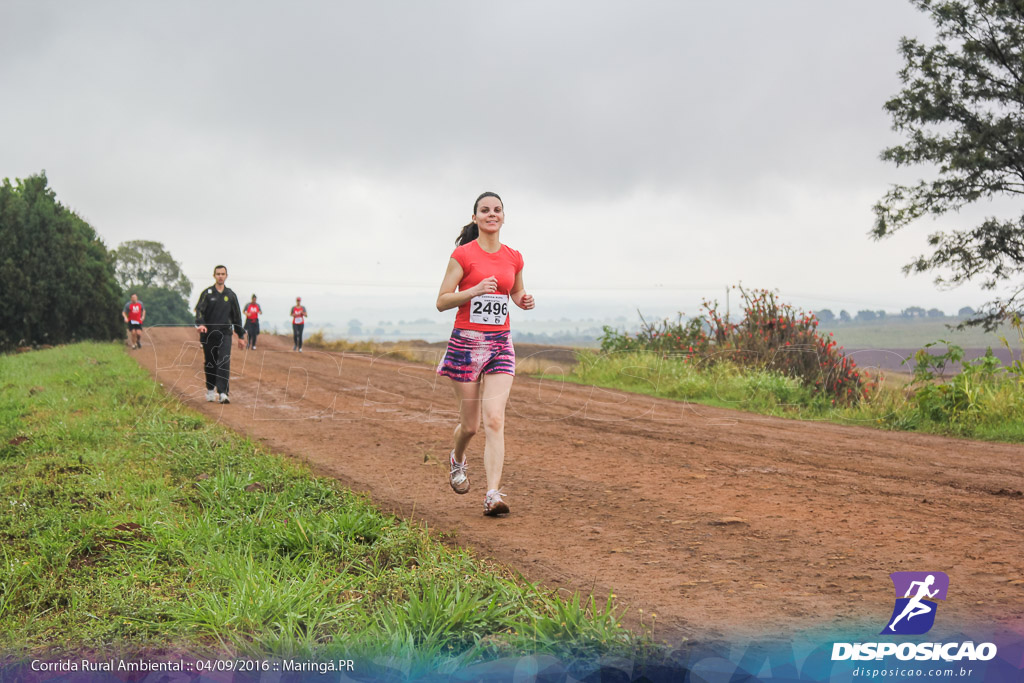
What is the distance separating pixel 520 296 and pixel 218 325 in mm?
8698

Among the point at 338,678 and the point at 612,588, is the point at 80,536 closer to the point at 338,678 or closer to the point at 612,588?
the point at 338,678

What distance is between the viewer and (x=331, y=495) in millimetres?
6180

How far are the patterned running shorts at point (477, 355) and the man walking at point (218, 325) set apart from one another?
833 cm

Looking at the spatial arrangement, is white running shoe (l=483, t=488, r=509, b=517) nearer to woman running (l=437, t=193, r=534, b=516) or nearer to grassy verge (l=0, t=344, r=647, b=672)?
Answer: woman running (l=437, t=193, r=534, b=516)

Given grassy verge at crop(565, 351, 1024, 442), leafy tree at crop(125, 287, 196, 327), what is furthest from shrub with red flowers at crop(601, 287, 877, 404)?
leafy tree at crop(125, 287, 196, 327)

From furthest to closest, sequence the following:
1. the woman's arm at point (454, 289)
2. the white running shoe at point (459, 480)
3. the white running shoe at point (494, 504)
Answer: the white running shoe at point (459, 480) < the white running shoe at point (494, 504) < the woman's arm at point (454, 289)

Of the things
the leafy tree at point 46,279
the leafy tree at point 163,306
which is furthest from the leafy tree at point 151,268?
the leafy tree at point 46,279

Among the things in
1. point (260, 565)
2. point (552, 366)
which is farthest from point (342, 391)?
point (260, 565)

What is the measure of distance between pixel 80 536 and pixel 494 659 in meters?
3.25
